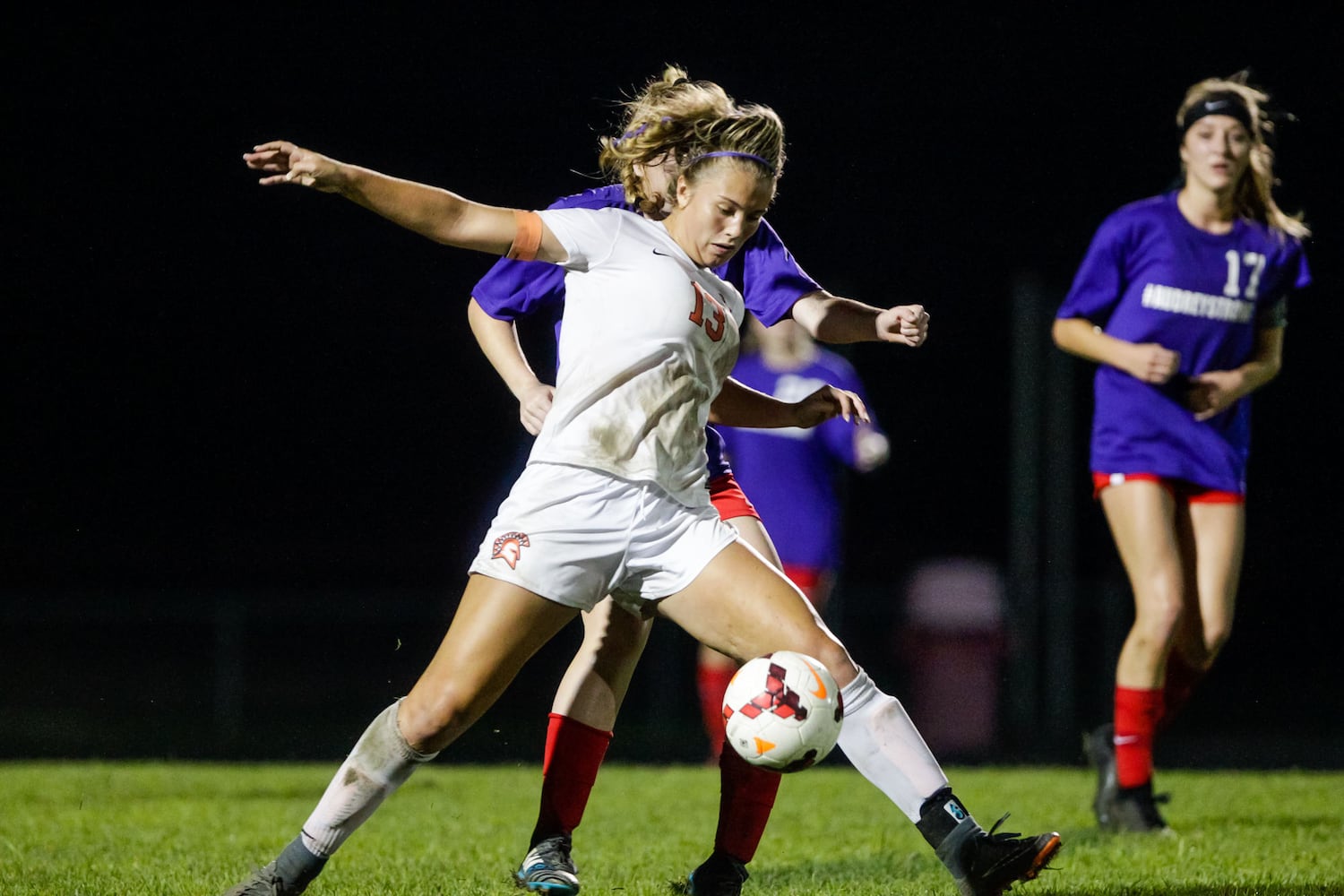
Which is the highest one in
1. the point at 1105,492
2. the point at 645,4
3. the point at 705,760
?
the point at 645,4

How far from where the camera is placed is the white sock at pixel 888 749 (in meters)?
3.50

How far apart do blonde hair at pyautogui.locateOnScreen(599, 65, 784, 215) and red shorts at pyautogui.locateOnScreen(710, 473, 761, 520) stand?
2.56 ft

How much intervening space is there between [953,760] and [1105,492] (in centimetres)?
547

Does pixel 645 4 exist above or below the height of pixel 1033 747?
above

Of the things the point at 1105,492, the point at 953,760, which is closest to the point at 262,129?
the point at 953,760

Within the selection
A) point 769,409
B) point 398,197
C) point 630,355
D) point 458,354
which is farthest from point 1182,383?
point 458,354

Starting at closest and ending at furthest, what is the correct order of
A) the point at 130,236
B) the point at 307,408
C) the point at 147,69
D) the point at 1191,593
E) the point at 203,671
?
1. the point at 1191,593
2. the point at 203,671
3. the point at 147,69
4. the point at 130,236
5. the point at 307,408

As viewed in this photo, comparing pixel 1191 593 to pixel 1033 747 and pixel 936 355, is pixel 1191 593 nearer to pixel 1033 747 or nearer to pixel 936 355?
pixel 1033 747

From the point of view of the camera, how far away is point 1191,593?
5.44 meters

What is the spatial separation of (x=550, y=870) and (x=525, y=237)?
5.35 ft

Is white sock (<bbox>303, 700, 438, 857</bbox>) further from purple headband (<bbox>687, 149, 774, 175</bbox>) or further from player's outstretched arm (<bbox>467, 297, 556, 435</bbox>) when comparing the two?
purple headband (<bbox>687, 149, 774, 175</bbox>)

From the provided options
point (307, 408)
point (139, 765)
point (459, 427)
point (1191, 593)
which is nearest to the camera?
point (1191, 593)

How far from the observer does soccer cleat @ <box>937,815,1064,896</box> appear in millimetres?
3350

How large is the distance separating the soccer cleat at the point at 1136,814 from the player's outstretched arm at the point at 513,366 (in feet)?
8.75
